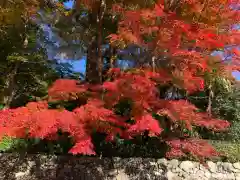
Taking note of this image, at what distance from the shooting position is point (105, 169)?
10820 millimetres

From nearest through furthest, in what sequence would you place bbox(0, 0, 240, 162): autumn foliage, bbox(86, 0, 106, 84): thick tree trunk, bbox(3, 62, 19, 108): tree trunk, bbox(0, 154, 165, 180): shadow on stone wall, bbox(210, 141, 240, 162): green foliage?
bbox(0, 0, 240, 162): autumn foliage
bbox(0, 154, 165, 180): shadow on stone wall
bbox(86, 0, 106, 84): thick tree trunk
bbox(210, 141, 240, 162): green foliage
bbox(3, 62, 19, 108): tree trunk

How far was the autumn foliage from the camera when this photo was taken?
8.42 metres

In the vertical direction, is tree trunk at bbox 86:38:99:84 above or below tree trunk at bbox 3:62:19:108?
above

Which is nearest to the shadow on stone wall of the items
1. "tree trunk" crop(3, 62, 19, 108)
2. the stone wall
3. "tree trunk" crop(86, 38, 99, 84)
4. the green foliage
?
the stone wall

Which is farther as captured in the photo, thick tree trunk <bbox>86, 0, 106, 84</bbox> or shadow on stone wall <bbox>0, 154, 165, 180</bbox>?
thick tree trunk <bbox>86, 0, 106, 84</bbox>

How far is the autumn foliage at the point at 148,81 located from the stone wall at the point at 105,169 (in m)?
1.85

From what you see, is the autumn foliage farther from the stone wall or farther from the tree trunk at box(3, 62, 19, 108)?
the tree trunk at box(3, 62, 19, 108)

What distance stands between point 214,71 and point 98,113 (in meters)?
3.40

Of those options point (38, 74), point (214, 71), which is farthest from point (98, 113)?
point (38, 74)

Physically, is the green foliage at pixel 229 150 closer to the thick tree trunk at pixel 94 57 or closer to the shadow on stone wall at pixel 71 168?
the shadow on stone wall at pixel 71 168

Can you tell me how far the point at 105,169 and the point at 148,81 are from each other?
3.52m

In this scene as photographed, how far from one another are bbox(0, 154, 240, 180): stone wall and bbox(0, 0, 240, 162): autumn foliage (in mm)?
1847

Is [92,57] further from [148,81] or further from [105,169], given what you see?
[148,81]

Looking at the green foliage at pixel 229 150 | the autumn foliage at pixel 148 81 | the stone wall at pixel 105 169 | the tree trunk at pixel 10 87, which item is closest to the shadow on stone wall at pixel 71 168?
the stone wall at pixel 105 169
